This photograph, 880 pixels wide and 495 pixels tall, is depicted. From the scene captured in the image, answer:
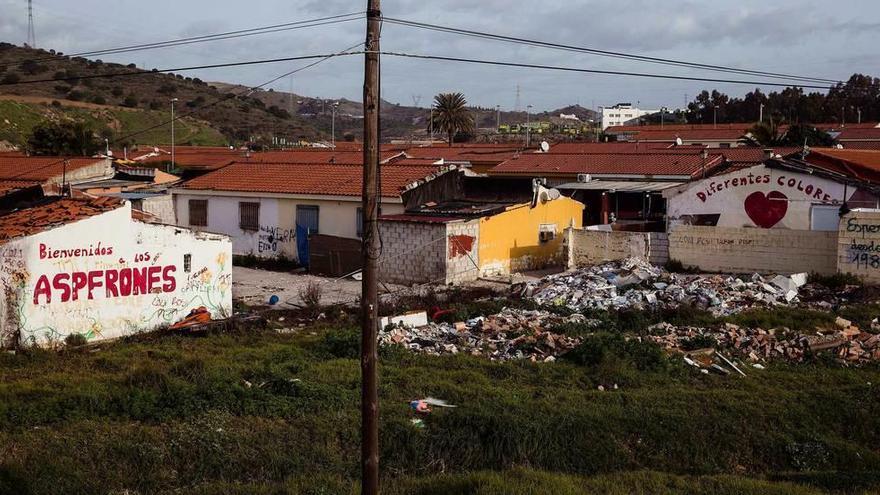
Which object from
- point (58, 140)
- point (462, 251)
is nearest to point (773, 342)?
point (462, 251)

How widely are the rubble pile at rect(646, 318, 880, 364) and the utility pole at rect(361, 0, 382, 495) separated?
31.9 ft

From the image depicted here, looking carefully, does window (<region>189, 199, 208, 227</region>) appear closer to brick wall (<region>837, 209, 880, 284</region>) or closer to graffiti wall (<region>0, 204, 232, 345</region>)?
graffiti wall (<region>0, 204, 232, 345</region>)

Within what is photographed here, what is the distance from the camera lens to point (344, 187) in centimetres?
3228

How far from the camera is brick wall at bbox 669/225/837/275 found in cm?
2570

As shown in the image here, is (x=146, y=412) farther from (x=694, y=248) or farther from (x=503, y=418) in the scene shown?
(x=694, y=248)

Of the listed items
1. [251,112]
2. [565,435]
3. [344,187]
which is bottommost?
[565,435]

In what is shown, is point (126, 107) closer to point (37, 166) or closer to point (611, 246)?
point (37, 166)

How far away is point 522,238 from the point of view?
Result: 1209 inches

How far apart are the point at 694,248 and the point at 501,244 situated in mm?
6284

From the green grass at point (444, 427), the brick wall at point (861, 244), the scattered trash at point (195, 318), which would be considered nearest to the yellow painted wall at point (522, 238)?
the scattered trash at point (195, 318)

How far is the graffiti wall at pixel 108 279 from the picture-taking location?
18094 mm

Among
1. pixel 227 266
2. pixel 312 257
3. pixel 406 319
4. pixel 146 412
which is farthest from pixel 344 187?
pixel 146 412

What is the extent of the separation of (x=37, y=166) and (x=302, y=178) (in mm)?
13414

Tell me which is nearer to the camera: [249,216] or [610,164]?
[249,216]
